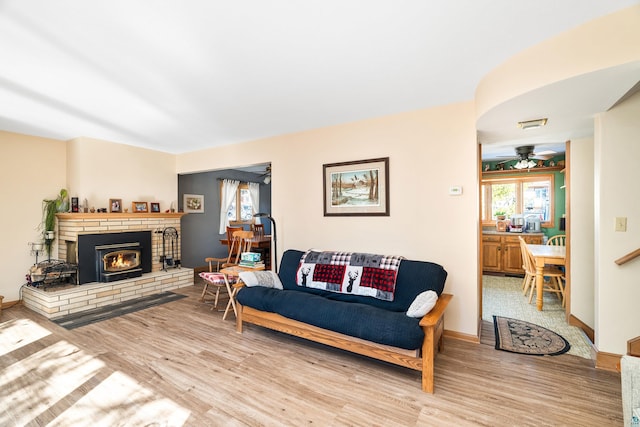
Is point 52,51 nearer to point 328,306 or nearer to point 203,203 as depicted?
point 328,306

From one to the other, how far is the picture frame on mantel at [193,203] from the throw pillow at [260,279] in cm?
331

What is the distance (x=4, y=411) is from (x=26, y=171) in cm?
361

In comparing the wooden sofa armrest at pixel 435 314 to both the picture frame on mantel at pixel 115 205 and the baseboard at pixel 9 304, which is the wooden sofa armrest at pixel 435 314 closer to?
the picture frame on mantel at pixel 115 205

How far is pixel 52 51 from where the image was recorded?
6.63ft

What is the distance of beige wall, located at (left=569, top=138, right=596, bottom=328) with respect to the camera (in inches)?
122

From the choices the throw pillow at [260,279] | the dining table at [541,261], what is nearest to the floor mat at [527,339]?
the dining table at [541,261]

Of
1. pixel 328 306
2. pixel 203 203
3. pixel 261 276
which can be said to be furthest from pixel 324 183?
pixel 203 203

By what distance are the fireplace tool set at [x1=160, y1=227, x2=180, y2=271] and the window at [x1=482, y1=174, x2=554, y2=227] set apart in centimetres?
636

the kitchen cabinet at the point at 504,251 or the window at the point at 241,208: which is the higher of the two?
the window at the point at 241,208

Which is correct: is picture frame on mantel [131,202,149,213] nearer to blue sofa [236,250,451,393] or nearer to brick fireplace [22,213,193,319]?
brick fireplace [22,213,193,319]

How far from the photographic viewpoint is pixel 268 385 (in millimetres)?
2178

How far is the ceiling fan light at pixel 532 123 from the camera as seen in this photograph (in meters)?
2.58

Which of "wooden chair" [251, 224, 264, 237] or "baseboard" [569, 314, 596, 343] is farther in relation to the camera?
"wooden chair" [251, 224, 264, 237]

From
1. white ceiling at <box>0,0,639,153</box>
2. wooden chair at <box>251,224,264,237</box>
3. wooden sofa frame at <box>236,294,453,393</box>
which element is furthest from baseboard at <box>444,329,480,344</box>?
wooden chair at <box>251,224,264,237</box>
